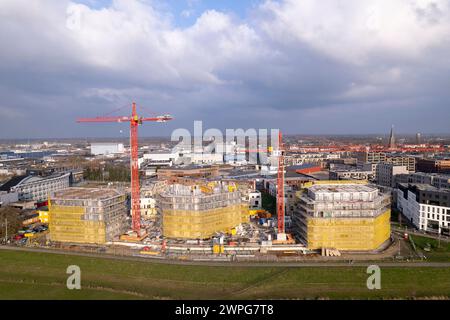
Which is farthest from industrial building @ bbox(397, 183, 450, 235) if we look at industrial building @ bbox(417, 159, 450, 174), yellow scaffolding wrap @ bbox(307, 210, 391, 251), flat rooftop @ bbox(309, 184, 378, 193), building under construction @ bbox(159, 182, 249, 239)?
industrial building @ bbox(417, 159, 450, 174)

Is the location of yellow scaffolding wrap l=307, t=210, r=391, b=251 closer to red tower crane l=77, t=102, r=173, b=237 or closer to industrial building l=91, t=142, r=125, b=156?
red tower crane l=77, t=102, r=173, b=237

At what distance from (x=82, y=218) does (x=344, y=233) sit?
2089cm

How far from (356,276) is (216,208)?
13.2m

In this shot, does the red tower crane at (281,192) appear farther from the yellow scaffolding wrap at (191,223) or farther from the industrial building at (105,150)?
the industrial building at (105,150)

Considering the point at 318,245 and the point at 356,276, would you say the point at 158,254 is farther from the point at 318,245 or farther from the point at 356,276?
the point at 356,276

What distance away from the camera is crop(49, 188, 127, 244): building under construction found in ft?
95.9

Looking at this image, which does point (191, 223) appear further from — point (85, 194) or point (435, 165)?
point (435, 165)

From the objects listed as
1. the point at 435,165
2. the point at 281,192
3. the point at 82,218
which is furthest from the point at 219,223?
the point at 435,165

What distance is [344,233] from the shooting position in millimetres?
26500

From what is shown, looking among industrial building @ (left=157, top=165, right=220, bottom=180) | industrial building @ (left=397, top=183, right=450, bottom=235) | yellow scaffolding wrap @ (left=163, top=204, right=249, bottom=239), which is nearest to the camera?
yellow scaffolding wrap @ (left=163, top=204, right=249, bottom=239)

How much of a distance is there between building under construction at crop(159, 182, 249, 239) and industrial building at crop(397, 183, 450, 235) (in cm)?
1721

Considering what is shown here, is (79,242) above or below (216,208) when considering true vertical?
below

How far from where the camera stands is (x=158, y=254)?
26406 mm
